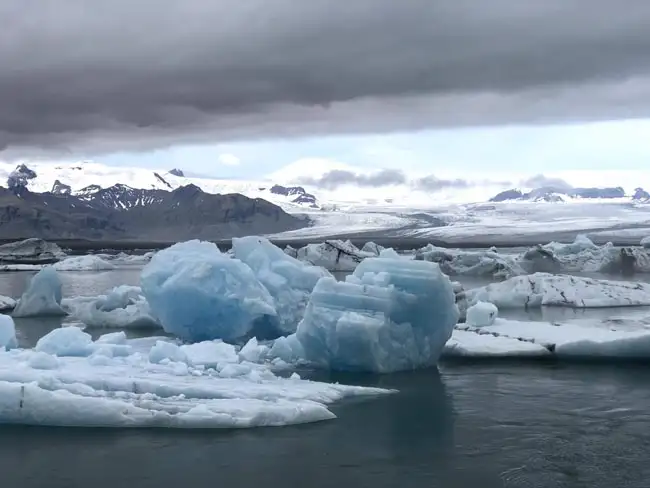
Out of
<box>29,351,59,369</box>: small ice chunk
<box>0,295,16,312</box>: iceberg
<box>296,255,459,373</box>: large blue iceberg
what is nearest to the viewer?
<box>29,351,59,369</box>: small ice chunk

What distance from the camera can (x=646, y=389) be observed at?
35.2 ft

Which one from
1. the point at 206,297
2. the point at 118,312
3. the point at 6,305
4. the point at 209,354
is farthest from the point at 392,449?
the point at 6,305

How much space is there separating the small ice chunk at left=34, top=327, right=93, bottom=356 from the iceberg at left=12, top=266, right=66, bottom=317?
29.6ft

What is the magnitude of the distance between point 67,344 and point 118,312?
713cm

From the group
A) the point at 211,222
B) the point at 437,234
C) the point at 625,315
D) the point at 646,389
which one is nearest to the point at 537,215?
the point at 437,234

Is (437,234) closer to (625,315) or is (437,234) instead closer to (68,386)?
(625,315)

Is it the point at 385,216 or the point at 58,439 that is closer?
the point at 58,439

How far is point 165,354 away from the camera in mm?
11289

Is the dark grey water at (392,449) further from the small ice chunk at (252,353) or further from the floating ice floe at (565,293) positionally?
the floating ice floe at (565,293)

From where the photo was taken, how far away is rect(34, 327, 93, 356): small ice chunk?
11391mm

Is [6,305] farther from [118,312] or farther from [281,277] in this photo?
[281,277]

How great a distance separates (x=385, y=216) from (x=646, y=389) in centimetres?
13288

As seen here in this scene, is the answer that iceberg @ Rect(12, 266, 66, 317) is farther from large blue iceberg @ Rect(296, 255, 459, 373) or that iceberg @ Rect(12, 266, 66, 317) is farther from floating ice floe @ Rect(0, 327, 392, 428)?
large blue iceberg @ Rect(296, 255, 459, 373)

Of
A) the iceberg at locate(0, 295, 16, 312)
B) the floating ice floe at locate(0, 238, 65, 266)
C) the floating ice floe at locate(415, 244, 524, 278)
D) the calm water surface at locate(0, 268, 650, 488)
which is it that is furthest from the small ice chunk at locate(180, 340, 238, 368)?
the floating ice floe at locate(0, 238, 65, 266)
